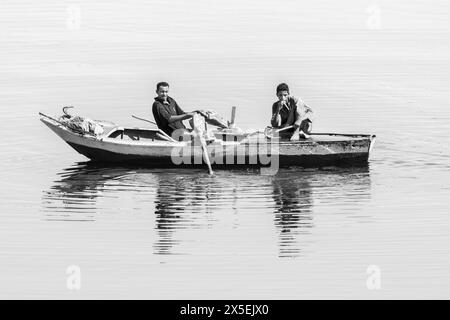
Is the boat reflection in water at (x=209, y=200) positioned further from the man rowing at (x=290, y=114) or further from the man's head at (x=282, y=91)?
the man's head at (x=282, y=91)

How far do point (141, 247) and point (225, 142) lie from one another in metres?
6.09

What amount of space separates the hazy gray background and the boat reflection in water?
48 millimetres

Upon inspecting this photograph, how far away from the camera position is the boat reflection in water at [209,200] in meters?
18.1

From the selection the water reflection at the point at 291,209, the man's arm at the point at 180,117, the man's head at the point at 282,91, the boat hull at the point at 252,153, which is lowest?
the water reflection at the point at 291,209

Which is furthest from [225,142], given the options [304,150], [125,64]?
[125,64]

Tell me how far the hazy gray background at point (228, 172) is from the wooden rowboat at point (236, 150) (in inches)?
14.0

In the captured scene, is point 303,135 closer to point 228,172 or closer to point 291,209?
point 228,172

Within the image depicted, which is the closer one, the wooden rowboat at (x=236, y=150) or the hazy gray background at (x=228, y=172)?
the hazy gray background at (x=228, y=172)

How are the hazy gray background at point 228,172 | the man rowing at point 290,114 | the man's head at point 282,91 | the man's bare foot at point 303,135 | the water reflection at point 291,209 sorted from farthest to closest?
the man's bare foot at point 303,135 < the man rowing at point 290,114 < the man's head at point 282,91 < the water reflection at point 291,209 < the hazy gray background at point 228,172

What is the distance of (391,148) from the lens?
25.7 meters

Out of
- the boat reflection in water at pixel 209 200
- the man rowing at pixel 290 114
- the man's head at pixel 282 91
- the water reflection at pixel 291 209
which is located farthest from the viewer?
the man rowing at pixel 290 114

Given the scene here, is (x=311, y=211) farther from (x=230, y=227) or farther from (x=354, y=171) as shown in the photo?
(x=354, y=171)

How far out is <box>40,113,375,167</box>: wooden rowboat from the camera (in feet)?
75.7

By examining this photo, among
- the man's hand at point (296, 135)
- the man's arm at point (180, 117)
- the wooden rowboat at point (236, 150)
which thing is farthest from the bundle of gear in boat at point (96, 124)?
the man's hand at point (296, 135)
